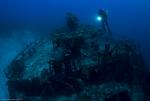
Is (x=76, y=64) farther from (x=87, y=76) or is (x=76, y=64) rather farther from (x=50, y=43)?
(x=50, y=43)

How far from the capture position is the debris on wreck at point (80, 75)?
34.2 feet

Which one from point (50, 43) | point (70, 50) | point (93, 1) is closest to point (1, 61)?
point (50, 43)

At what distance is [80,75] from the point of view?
10.6 m

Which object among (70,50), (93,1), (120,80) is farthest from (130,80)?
(93,1)

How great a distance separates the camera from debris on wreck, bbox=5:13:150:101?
1041cm

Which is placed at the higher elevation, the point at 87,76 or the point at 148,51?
the point at 148,51

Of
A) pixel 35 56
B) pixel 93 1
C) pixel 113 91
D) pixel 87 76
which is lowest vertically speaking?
pixel 113 91

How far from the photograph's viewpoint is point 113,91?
1045 cm

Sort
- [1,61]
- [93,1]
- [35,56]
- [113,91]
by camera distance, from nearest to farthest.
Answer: [113,91], [35,56], [1,61], [93,1]

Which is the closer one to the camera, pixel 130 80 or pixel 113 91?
pixel 113 91

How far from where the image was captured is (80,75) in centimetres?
1055

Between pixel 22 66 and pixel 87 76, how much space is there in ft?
11.8

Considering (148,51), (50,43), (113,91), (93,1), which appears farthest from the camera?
(93,1)

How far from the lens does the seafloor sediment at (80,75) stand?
410 inches
